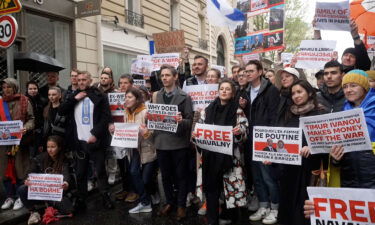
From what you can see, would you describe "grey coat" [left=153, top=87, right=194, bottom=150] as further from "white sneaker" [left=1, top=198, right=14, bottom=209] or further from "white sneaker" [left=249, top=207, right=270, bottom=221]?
"white sneaker" [left=1, top=198, right=14, bottom=209]

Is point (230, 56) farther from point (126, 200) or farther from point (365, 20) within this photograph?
point (126, 200)

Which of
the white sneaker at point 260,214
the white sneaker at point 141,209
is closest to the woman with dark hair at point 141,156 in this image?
the white sneaker at point 141,209

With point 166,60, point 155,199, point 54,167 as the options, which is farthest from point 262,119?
point 166,60

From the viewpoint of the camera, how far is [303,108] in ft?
10.6

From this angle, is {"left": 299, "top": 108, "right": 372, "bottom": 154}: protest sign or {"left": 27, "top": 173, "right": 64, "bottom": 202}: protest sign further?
{"left": 27, "top": 173, "right": 64, "bottom": 202}: protest sign

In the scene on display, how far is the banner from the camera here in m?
9.24

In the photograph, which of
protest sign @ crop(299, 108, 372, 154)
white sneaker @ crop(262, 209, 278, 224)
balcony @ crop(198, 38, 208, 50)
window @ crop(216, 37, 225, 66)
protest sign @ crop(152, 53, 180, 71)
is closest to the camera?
protest sign @ crop(299, 108, 372, 154)

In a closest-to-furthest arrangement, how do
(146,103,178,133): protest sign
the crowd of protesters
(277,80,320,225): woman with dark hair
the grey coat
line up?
(277,80,320,225): woman with dark hair < the crowd of protesters < (146,103,178,133): protest sign < the grey coat

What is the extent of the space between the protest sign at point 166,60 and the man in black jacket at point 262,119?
2.81 metres

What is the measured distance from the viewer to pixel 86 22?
1122cm

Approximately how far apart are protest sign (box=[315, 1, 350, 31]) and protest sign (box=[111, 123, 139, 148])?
392 cm

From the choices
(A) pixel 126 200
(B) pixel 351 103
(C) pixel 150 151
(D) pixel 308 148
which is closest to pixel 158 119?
(C) pixel 150 151

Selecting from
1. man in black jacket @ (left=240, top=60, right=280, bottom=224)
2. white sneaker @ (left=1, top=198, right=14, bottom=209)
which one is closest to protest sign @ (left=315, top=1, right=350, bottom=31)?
man in black jacket @ (left=240, top=60, right=280, bottom=224)

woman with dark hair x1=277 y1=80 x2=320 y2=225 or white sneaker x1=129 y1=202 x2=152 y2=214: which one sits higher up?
woman with dark hair x1=277 y1=80 x2=320 y2=225
